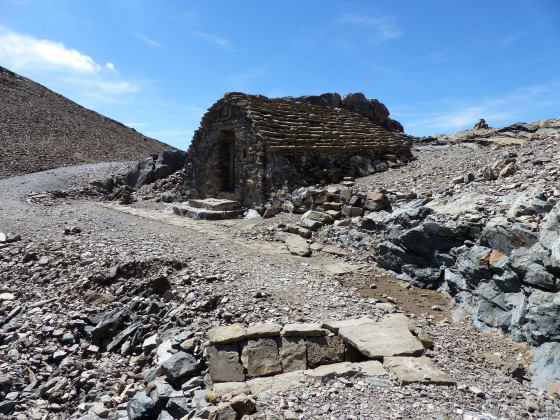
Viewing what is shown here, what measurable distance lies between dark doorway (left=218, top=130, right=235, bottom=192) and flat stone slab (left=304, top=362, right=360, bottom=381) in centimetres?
1194

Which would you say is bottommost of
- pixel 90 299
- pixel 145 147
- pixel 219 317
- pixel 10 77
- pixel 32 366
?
pixel 32 366

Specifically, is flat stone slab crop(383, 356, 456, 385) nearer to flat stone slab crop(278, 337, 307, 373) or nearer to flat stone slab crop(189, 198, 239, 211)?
flat stone slab crop(278, 337, 307, 373)

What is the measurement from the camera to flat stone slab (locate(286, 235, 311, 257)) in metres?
8.74

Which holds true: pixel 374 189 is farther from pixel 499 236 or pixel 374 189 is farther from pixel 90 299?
pixel 90 299

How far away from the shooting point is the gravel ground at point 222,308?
390 cm

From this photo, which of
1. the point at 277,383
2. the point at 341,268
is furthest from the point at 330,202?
the point at 277,383

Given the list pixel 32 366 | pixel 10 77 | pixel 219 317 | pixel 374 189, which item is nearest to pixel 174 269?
pixel 219 317

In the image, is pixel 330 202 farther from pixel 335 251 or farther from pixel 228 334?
pixel 228 334

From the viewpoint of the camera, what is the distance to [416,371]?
166 inches

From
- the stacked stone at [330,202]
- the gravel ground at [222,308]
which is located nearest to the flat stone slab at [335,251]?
the gravel ground at [222,308]

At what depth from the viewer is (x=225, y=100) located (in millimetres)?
14922

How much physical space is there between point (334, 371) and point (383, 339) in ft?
3.03

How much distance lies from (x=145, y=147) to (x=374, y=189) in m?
30.1

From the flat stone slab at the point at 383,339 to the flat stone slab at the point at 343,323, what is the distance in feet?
Answer: 0.23
